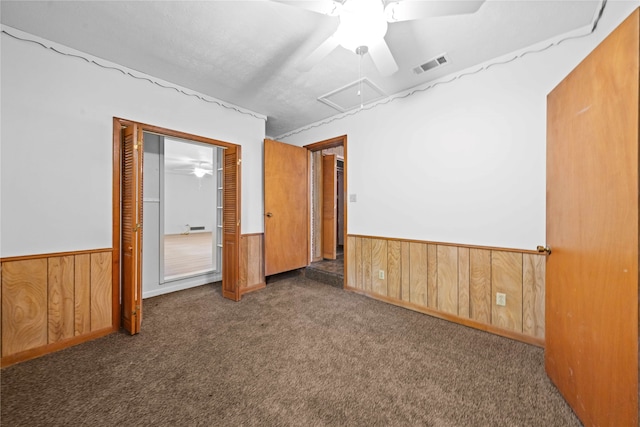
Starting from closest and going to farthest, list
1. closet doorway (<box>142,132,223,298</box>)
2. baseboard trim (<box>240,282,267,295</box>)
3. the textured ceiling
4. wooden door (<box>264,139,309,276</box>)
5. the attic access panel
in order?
the textured ceiling
the attic access panel
closet doorway (<box>142,132,223,298</box>)
baseboard trim (<box>240,282,267,295</box>)
wooden door (<box>264,139,309,276</box>)

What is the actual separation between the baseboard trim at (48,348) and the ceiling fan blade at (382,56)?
308 cm

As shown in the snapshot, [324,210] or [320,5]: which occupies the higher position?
[320,5]

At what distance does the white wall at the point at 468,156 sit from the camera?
6.53 feet

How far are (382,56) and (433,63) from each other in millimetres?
1009

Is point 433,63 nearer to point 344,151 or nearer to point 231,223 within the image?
point 344,151

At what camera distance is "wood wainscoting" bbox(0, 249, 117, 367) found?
69.7 inches

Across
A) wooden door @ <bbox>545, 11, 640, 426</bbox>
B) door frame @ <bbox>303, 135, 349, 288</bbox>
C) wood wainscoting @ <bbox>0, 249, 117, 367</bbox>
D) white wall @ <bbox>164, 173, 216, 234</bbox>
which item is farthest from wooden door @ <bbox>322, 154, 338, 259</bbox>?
white wall @ <bbox>164, 173, 216, 234</bbox>

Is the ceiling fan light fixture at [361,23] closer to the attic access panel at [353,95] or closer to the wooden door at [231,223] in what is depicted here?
the attic access panel at [353,95]

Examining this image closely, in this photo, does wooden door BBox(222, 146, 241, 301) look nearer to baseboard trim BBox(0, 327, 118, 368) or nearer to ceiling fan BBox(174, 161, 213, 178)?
baseboard trim BBox(0, 327, 118, 368)

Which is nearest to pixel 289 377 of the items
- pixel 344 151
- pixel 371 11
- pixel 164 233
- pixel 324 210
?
pixel 371 11

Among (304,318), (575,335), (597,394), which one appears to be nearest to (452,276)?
(575,335)

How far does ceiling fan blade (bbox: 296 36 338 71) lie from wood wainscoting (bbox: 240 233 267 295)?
7.17 feet

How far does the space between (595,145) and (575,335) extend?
990mm

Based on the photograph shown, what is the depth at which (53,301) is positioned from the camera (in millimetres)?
1935
